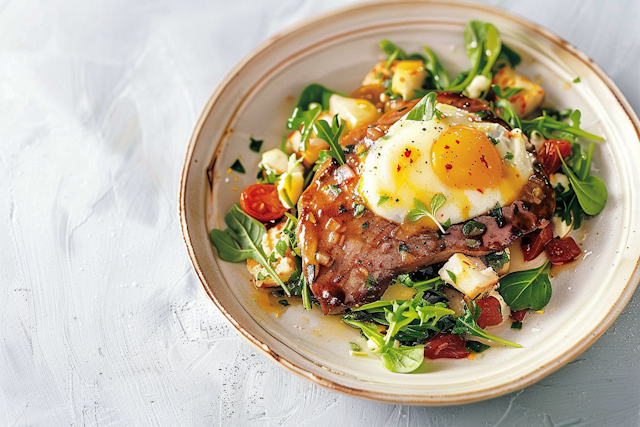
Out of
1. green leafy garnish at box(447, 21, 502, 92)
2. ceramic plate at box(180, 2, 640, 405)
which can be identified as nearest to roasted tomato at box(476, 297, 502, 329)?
ceramic plate at box(180, 2, 640, 405)

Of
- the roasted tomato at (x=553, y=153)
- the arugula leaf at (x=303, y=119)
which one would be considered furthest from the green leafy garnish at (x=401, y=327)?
the arugula leaf at (x=303, y=119)

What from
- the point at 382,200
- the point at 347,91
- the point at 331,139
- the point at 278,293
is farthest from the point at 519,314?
the point at 347,91

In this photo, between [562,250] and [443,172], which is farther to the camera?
[562,250]

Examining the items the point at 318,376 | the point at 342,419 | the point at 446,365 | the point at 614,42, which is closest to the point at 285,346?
the point at 318,376

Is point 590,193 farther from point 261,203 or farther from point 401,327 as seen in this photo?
point 261,203

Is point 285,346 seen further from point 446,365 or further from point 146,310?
point 146,310

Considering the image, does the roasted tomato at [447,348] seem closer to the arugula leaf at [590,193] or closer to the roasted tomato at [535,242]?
the roasted tomato at [535,242]
